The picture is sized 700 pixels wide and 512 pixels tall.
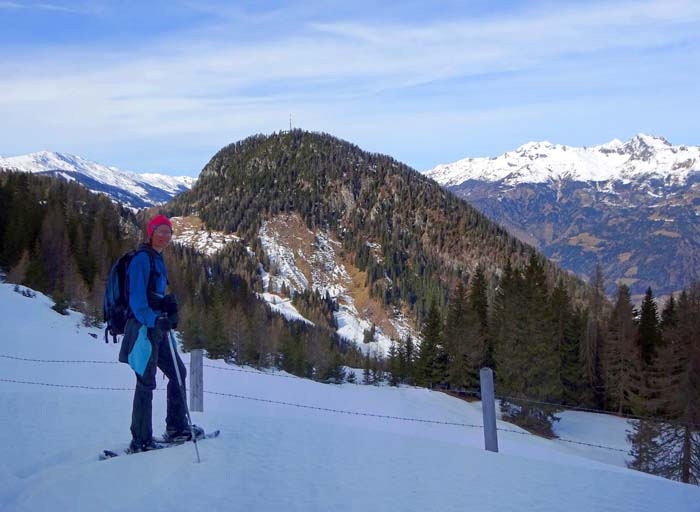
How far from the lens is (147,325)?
7125 mm

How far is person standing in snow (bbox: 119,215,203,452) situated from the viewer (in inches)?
279

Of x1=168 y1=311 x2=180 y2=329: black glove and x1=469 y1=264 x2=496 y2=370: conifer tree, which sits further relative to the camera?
x1=469 y1=264 x2=496 y2=370: conifer tree

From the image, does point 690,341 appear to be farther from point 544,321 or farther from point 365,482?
point 365,482

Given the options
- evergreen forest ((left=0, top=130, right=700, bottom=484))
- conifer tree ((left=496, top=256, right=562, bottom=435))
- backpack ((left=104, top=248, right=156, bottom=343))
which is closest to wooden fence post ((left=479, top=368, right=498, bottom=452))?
backpack ((left=104, top=248, right=156, bottom=343))

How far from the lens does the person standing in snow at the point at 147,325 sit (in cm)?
708

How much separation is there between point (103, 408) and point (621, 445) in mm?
32433

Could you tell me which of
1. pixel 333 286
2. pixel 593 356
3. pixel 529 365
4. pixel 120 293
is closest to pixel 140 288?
pixel 120 293

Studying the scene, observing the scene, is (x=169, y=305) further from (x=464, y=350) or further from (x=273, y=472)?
(x=464, y=350)

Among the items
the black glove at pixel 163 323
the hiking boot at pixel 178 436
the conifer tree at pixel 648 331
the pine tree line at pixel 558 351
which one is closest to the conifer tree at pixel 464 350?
the pine tree line at pixel 558 351

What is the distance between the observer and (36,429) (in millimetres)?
9297

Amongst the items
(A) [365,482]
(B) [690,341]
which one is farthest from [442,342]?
(A) [365,482]

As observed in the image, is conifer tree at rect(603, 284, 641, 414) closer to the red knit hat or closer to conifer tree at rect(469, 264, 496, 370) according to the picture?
conifer tree at rect(469, 264, 496, 370)

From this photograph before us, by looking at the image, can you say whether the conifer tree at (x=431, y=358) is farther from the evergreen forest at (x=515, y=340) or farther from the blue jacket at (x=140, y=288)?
the blue jacket at (x=140, y=288)

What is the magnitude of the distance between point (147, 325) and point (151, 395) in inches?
37.0
